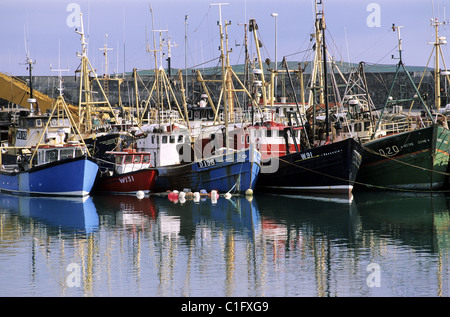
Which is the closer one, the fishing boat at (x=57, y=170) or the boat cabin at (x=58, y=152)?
the fishing boat at (x=57, y=170)

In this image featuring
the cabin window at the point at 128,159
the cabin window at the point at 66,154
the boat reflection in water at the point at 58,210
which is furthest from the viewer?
the cabin window at the point at 128,159

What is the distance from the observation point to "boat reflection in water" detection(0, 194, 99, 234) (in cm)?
2456

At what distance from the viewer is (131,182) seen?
33438 mm

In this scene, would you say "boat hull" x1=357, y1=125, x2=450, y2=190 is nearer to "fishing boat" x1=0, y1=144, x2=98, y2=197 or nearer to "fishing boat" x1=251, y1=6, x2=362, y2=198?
"fishing boat" x1=251, y1=6, x2=362, y2=198

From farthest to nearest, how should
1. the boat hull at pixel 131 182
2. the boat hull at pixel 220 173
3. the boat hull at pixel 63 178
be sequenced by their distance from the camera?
1. the boat hull at pixel 131 182
2. the boat hull at pixel 63 178
3. the boat hull at pixel 220 173

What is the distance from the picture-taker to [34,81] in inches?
2579

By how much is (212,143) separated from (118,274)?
63.3ft

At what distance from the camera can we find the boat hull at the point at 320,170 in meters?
30.7

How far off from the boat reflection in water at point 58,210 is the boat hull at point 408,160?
493 inches

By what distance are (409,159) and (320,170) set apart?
3.90 m

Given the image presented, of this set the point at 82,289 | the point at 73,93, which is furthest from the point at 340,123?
the point at 73,93

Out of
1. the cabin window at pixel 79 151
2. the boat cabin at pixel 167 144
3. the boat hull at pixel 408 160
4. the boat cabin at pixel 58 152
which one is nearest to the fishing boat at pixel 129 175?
the boat cabin at pixel 167 144

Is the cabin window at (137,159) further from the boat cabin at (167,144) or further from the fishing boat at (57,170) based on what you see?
the fishing boat at (57,170)
